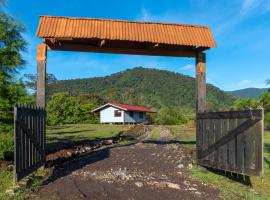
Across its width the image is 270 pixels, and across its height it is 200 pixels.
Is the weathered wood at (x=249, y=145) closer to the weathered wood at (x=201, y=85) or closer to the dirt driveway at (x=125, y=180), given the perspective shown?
the dirt driveway at (x=125, y=180)

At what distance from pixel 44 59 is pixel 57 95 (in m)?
48.8

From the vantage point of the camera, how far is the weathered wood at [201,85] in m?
10.9

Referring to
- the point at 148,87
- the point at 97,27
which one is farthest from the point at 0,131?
the point at 148,87

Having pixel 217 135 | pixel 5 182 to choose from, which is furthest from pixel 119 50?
pixel 5 182

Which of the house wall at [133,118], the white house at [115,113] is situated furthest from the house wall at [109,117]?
the house wall at [133,118]

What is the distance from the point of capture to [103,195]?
657cm

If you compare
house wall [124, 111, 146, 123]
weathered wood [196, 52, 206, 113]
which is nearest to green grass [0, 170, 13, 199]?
weathered wood [196, 52, 206, 113]

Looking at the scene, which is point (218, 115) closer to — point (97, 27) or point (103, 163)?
point (103, 163)

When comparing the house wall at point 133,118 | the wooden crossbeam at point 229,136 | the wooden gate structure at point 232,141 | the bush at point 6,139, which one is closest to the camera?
the wooden gate structure at point 232,141

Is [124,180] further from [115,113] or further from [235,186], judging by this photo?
[115,113]

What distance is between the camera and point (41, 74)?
33.0 feet

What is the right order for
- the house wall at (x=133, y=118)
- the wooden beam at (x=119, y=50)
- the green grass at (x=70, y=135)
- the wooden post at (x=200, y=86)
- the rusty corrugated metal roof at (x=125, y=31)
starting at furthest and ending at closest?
the house wall at (x=133, y=118) → the green grass at (x=70, y=135) → the wooden beam at (x=119, y=50) → the wooden post at (x=200, y=86) → the rusty corrugated metal roof at (x=125, y=31)

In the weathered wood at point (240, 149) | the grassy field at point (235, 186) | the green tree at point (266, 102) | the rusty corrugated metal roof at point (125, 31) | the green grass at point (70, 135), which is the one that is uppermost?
the rusty corrugated metal roof at point (125, 31)

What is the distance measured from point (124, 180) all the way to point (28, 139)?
92.0 inches
